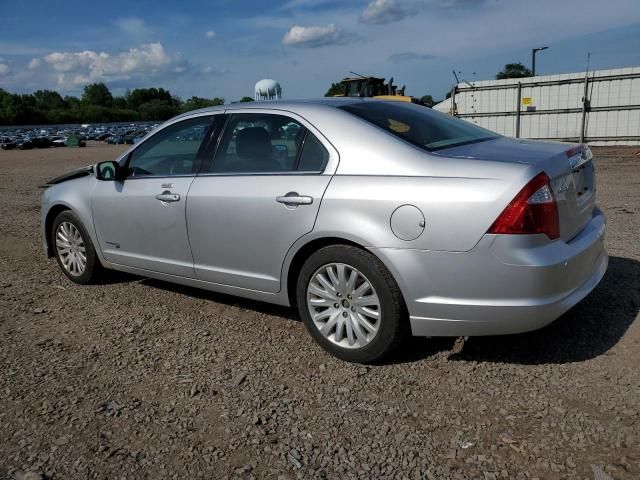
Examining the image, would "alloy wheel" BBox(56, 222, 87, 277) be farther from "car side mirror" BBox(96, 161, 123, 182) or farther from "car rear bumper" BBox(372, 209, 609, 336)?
"car rear bumper" BBox(372, 209, 609, 336)

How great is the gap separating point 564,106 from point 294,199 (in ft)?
57.5

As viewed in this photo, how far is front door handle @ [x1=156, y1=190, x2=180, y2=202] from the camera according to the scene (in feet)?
13.9

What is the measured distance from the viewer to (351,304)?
347 centimetres

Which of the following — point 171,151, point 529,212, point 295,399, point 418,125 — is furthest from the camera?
point 171,151

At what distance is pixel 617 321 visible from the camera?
391cm

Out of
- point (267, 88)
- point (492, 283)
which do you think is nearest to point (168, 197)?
point (492, 283)

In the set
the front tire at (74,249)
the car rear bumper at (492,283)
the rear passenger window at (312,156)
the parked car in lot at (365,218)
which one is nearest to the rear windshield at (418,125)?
the parked car in lot at (365,218)

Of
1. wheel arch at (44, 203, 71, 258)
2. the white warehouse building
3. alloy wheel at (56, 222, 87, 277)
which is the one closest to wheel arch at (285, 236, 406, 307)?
alloy wheel at (56, 222, 87, 277)

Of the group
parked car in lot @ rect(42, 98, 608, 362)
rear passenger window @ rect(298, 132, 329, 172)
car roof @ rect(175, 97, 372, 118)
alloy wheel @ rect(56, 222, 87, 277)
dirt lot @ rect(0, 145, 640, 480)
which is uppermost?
car roof @ rect(175, 97, 372, 118)

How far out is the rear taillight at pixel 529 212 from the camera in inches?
115

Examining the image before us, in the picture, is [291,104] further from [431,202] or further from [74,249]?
[74,249]

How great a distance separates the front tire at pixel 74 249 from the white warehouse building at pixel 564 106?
56.0 feet

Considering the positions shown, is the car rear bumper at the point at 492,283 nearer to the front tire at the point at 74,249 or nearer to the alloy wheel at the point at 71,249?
the front tire at the point at 74,249

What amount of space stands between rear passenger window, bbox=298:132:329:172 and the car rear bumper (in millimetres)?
711
